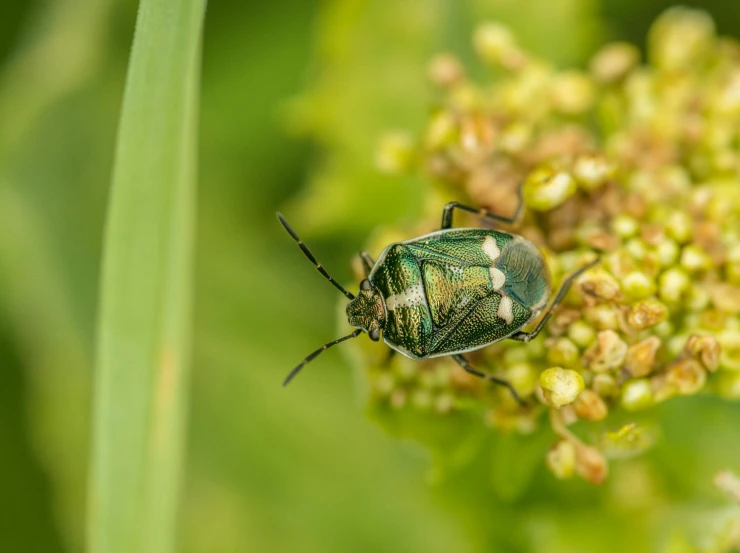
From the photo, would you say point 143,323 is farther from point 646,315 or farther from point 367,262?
point 646,315

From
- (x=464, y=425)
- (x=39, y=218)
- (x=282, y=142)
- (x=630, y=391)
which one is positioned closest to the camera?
(x=630, y=391)

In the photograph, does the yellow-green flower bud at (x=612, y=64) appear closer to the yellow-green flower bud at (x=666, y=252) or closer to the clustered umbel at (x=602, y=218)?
the clustered umbel at (x=602, y=218)

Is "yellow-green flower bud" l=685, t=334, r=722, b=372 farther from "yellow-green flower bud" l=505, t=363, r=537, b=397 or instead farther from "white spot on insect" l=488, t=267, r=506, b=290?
"white spot on insect" l=488, t=267, r=506, b=290

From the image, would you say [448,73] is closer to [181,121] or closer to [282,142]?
[181,121]

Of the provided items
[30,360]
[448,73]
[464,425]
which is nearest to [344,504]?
[464,425]

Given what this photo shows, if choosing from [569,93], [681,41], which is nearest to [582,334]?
[569,93]
